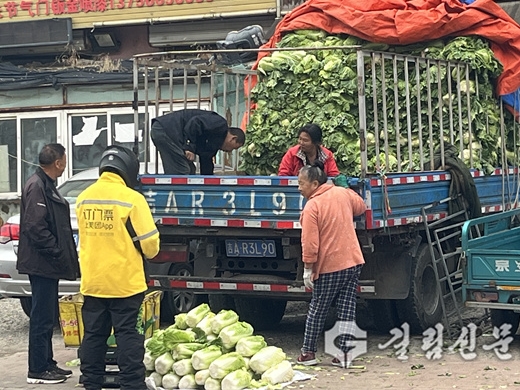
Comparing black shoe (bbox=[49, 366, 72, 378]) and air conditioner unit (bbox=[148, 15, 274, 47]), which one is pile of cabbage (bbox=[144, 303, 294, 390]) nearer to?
black shoe (bbox=[49, 366, 72, 378])

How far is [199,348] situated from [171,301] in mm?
Answer: 2732

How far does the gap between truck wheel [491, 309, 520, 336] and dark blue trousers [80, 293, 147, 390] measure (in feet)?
11.4

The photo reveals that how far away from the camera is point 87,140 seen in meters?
16.2

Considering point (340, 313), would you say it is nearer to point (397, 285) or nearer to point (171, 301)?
point (397, 285)

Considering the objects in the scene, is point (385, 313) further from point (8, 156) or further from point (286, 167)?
point (8, 156)

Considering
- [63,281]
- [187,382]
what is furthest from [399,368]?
[63,281]

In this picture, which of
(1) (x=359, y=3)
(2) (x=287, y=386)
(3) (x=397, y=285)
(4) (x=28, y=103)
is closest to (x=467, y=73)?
(1) (x=359, y=3)

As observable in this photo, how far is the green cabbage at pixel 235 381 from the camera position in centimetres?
696

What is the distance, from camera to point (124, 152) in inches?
277

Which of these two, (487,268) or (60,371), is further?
(487,268)

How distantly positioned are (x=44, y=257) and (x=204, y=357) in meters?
1.58

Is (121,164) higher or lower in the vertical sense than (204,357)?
higher

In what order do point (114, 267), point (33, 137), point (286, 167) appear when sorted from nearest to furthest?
point (114, 267)
point (286, 167)
point (33, 137)

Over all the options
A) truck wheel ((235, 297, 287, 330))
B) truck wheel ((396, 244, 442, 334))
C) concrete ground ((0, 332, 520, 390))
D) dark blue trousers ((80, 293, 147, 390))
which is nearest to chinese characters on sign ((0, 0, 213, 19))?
truck wheel ((235, 297, 287, 330))
